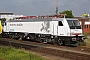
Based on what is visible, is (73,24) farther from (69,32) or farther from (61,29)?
(61,29)

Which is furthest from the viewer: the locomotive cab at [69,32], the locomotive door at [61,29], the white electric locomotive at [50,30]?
the locomotive door at [61,29]

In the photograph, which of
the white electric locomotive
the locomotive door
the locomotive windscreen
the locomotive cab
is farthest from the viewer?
the locomotive door

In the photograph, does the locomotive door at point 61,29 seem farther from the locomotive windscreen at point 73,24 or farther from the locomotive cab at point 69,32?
the locomotive windscreen at point 73,24

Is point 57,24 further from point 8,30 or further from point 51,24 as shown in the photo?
point 8,30

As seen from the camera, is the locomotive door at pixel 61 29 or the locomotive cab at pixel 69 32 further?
the locomotive door at pixel 61 29

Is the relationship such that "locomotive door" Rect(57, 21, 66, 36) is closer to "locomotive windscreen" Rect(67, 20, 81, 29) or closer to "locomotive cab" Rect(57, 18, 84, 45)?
"locomotive cab" Rect(57, 18, 84, 45)

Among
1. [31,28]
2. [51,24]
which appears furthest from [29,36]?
[51,24]

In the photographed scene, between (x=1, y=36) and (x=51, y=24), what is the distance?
48.0ft

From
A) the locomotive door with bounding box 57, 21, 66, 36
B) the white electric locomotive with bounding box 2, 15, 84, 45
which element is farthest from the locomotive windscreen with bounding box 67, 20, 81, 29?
the locomotive door with bounding box 57, 21, 66, 36

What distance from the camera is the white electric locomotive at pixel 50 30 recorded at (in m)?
20.9

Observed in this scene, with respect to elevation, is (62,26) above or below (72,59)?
above

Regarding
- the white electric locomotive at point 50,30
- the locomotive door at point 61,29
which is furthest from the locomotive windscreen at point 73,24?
the locomotive door at point 61,29

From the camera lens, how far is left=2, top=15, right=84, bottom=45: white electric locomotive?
20859 mm

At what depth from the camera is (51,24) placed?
23031mm
